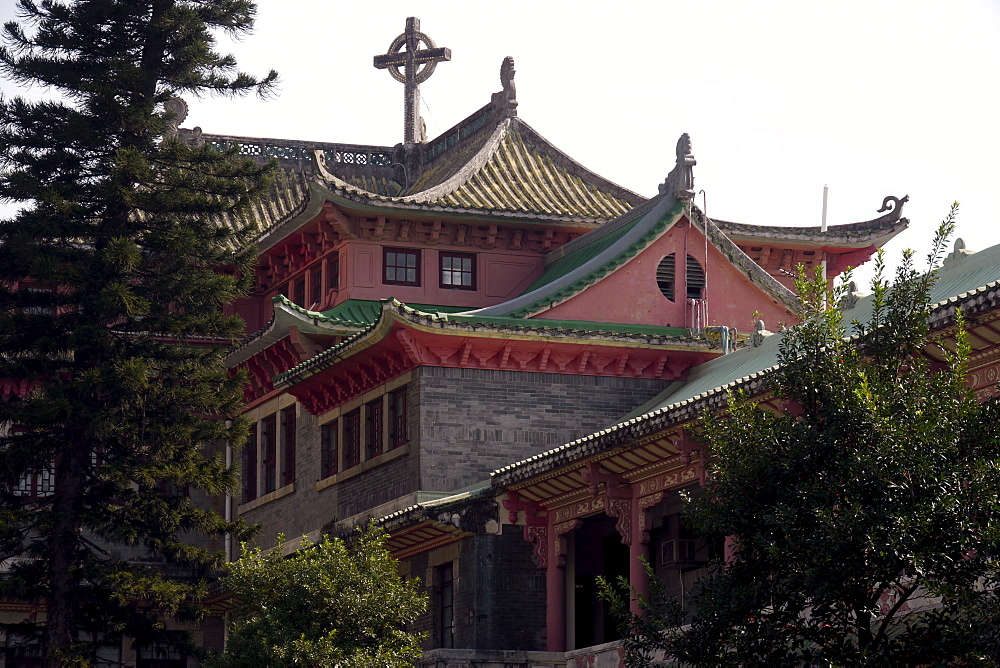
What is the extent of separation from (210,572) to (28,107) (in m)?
10.9

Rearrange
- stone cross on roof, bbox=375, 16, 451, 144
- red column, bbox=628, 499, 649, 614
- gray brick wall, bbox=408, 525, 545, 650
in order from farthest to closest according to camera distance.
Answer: stone cross on roof, bbox=375, 16, 451, 144 < gray brick wall, bbox=408, 525, 545, 650 < red column, bbox=628, 499, 649, 614

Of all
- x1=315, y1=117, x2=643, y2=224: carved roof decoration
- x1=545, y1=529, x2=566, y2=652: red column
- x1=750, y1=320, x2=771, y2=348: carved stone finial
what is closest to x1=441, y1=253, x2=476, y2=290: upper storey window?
x1=315, y1=117, x2=643, y2=224: carved roof decoration

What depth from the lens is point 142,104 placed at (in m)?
30.6

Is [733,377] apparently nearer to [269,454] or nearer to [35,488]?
[269,454]

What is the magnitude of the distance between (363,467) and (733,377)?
718 cm

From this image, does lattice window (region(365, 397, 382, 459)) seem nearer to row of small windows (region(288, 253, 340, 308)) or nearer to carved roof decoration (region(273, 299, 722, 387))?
carved roof decoration (region(273, 299, 722, 387))

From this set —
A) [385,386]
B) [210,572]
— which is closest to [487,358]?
[385,386]

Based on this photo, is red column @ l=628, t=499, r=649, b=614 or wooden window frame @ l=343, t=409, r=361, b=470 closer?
red column @ l=628, t=499, r=649, b=614

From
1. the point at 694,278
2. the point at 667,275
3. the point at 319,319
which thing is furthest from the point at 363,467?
the point at 694,278

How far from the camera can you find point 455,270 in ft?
110

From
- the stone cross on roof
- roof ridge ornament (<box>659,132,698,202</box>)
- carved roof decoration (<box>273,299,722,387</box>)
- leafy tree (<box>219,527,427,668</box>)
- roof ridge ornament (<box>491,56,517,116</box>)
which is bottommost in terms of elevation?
leafy tree (<box>219,527,427,668</box>)

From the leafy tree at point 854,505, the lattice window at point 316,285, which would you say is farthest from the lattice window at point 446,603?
the leafy tree at point 854,505

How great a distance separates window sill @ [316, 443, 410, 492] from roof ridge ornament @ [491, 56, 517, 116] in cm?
887

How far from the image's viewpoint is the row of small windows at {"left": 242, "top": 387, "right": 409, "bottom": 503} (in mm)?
30469
